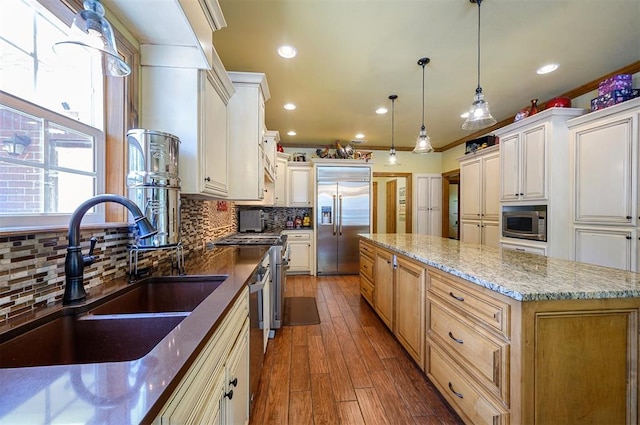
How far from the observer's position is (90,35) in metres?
0.81

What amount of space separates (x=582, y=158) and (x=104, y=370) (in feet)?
12.7

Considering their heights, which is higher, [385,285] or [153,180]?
[153,180]

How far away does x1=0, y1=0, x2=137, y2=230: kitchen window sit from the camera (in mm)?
876

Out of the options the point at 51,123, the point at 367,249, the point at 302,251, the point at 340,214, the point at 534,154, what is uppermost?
the point at 534,154

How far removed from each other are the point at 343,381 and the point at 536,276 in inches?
54.6

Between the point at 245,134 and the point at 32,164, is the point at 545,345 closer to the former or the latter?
the point at 32,164

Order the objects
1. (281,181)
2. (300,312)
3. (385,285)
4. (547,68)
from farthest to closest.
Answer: (281,181)
(300,312)
(547,68)
(385,285)

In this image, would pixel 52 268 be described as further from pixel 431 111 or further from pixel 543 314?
pixel 431 111

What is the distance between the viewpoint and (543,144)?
2.84m

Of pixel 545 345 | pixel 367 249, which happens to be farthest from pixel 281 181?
pixel 545 345

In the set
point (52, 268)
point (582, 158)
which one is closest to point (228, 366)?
point (52, 268)

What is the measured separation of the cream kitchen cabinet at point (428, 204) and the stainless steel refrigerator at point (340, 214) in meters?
1.55

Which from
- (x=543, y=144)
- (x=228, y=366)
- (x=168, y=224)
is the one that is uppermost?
(x=543, y=144)

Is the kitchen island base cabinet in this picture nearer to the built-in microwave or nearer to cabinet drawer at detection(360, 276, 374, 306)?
cabinet drawer at detection(360, 276, 374, 306)
